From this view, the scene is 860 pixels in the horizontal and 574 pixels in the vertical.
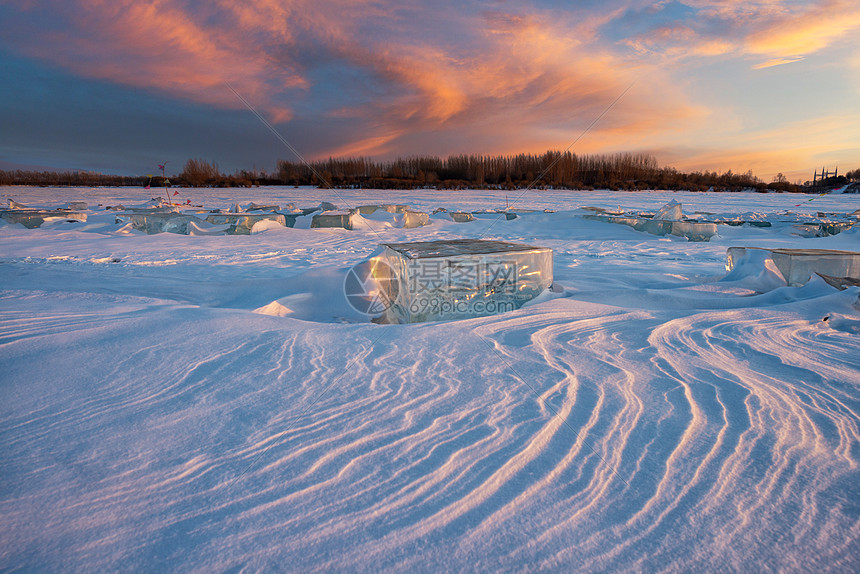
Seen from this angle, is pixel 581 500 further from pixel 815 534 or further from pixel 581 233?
pixel 581 233

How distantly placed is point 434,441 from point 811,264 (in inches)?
176

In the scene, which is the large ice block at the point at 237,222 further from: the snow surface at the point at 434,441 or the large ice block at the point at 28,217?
the snow surface at the point at 434,441

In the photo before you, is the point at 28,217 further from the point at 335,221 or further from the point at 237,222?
the point at 335,221

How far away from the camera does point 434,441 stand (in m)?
1.40

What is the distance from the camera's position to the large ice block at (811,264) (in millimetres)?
3904

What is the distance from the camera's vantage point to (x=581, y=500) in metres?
1.13

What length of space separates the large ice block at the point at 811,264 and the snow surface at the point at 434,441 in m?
1.24

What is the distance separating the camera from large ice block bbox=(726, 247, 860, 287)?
390 centimetres

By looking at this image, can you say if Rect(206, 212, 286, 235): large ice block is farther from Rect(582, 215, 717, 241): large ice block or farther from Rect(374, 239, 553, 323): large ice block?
Rect(582, 215, 717, 241): large ice block

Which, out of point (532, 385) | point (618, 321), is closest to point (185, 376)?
point (532, 385)

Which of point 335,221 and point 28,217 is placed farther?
point 335,221

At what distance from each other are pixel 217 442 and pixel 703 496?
1.47 metres

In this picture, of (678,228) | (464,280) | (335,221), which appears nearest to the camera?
(464,280)

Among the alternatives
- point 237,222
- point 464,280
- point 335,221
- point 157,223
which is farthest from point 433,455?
point 157,223
